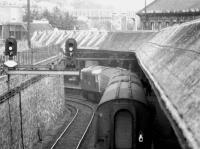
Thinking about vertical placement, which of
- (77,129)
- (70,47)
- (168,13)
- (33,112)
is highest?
(168,13)

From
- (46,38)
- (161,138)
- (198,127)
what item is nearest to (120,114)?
(161,138)

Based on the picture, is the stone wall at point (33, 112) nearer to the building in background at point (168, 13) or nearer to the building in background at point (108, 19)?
the building in background at point (168, 13)

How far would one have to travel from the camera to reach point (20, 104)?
14930 mm

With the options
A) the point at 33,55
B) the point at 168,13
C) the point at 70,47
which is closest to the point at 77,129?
the point at 33,55

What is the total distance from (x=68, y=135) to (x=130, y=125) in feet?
33.4

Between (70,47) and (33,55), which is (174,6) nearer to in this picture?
(33,55)

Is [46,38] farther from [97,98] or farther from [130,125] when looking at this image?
[130,125]

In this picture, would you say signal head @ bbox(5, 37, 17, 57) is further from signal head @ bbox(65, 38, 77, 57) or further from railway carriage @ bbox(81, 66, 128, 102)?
railway carriage @ bbox(81, 66, 128, 102)

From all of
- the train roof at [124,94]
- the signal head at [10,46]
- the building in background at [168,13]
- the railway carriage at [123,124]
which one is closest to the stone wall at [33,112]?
the signal head at [10,46]

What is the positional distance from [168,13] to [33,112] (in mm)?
26045

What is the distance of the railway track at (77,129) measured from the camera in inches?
697

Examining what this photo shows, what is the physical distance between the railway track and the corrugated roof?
614 inches

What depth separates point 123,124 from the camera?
9812 millimetres

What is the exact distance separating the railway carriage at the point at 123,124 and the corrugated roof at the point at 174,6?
2837 cm
